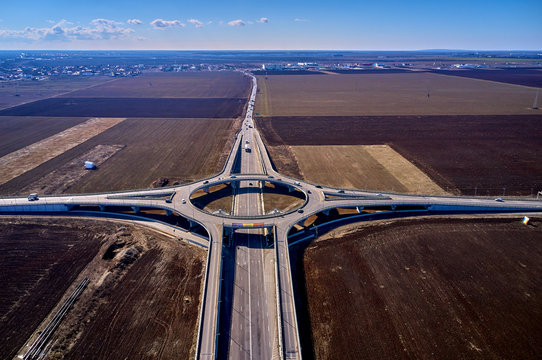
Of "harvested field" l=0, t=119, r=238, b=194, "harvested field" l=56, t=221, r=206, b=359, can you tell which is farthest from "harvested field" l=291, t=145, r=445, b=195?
"harvested field" l=56, t=221, r=206, b=359

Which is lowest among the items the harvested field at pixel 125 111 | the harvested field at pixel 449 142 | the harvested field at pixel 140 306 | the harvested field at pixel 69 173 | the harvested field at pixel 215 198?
the harvested field at pixel 140 306

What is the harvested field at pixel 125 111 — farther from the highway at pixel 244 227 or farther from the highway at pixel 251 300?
the highway at pixel 251 300

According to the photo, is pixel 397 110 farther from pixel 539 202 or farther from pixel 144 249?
pixel 144 249

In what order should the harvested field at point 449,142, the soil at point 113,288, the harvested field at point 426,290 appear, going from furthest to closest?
the harvested field at point 449,142 < the soil at point 113,288 < the harvested field at point 426,290

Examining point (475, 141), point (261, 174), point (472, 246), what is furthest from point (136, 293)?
point (475, 141)

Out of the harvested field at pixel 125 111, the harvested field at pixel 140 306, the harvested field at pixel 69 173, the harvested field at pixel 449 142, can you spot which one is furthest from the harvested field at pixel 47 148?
the harvested field at pixel 449 142

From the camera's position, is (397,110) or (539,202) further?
(397,110)
